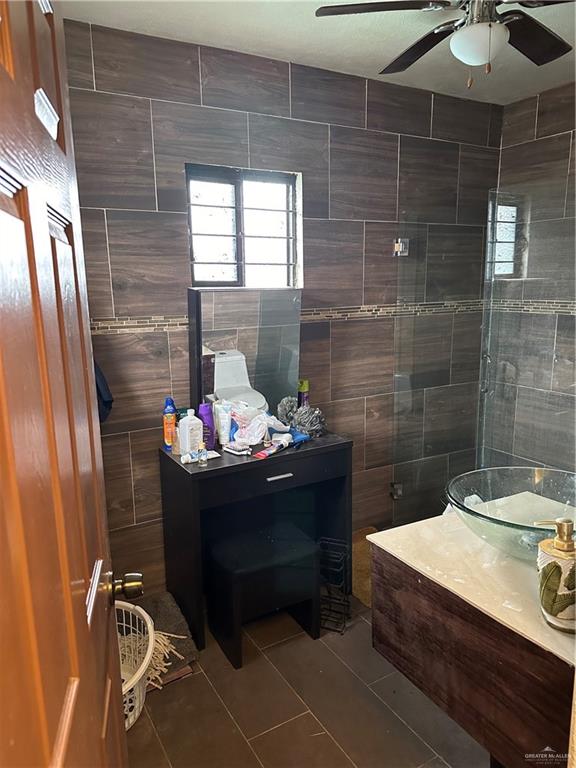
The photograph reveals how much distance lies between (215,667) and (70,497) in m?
1.78

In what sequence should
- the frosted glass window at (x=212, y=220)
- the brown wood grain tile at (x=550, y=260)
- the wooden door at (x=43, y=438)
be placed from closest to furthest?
1. the wooden door at (x=43, y=438)
2. the frosted glass window at (x=212, y=220)
3. the brown wood grain tile at (x=550, y=260)

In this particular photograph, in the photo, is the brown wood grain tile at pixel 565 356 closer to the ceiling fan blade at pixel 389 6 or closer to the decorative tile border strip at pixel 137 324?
the ceiling fan blade at pixel 389 6

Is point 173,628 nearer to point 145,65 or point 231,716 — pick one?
point 231,716

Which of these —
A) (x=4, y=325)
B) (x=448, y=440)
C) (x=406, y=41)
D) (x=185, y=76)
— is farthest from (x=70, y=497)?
(x=448, y=440)

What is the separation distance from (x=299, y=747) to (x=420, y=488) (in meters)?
1.72

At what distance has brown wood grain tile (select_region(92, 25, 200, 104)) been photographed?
2082mm

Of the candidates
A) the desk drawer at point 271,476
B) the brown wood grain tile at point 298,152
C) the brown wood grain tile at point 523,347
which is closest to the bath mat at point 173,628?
the desk drawer at point 271,476

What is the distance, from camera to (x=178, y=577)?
7.68ft

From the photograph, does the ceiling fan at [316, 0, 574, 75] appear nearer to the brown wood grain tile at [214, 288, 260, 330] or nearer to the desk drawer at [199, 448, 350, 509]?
the brown wood grain tile at [214, 288, 260, 330]

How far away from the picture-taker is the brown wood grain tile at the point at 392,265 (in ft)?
9.38

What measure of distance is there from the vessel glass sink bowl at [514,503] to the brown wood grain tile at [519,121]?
2.34 metres

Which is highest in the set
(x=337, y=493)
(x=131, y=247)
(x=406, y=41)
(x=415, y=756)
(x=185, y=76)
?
(x=406, y=41)

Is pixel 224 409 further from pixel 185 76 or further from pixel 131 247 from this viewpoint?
pixel 185 76

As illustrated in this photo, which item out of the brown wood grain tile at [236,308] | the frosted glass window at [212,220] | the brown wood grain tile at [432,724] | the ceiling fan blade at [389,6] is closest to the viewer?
the ceiling fan blade at [389,6]
